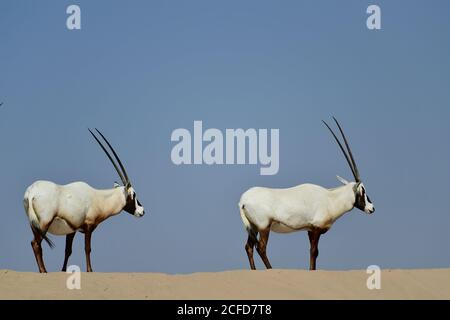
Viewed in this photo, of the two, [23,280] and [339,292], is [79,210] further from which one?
[339,292]

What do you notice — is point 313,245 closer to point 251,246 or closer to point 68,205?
point 251,246

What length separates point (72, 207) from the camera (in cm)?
1983

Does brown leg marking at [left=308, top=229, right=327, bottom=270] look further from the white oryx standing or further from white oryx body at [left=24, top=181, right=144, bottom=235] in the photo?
white oryx body at [left=24, top=181, right=144, bottom=235]

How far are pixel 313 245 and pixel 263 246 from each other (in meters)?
1.10

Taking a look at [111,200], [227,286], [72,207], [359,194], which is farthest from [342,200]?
[72,207]

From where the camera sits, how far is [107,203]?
2073 cm

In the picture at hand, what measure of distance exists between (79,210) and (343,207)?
5306 mm

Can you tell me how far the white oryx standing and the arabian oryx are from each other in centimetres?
292

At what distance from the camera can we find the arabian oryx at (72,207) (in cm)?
1939

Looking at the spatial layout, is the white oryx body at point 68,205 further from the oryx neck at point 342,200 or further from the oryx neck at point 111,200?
the oryx neck at point 342,200

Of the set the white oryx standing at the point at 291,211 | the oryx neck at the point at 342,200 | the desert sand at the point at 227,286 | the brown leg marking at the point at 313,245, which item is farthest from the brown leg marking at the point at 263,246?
the oryx neck at the point at 342,200

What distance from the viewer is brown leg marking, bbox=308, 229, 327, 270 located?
1925 cm

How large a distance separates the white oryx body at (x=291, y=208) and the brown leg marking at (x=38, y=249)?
3.92m
